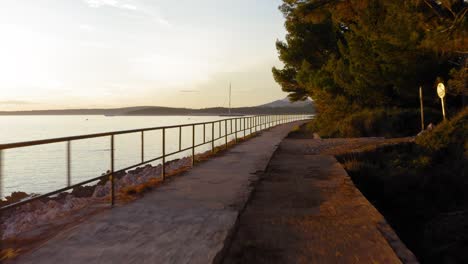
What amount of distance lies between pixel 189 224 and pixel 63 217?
75.1 inches

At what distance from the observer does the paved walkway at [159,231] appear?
4.09 meters

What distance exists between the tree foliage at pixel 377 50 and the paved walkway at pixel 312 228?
7.06 metres

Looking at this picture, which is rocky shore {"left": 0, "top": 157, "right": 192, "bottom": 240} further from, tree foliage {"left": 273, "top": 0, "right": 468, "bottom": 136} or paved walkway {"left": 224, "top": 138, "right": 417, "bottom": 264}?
tree foliage {"left": 273, "top": 0, "right": 468, "bottom": 136}

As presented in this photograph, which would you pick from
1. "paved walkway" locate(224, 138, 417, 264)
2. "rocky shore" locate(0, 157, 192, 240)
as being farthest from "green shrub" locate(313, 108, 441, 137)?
"paved walkway" locate(224, 138, 417, 264)

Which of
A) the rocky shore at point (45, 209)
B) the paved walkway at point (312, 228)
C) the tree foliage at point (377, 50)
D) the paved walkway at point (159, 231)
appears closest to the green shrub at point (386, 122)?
the tree foliage at point (377, 50)

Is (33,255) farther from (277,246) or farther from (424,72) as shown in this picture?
(424,72)

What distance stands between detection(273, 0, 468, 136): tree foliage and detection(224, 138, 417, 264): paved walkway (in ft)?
23.1

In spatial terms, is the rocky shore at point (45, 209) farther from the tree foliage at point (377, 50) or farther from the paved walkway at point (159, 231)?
the tree foliage at point (377, 50)

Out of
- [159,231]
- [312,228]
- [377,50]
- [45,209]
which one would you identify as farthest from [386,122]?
[159,231]

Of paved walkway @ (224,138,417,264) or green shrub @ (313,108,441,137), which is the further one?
green shrub @ (313,108,441,137)

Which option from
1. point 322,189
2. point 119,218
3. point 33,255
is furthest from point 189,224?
point 322,189

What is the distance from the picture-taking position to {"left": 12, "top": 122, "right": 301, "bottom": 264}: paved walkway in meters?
4.09

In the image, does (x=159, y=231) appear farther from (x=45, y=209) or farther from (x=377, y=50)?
(x=377, y=50)

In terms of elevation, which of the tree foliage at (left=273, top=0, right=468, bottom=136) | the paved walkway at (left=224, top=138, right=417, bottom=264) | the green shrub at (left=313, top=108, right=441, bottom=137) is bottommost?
the paved walkway at (left=224, top=138, right=417, bottom=264)
